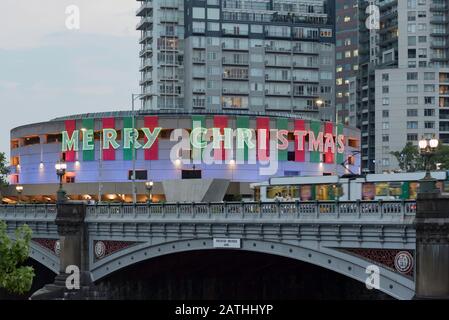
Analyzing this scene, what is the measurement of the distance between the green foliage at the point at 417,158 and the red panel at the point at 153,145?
52764 millimetres

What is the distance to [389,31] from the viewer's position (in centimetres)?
19875

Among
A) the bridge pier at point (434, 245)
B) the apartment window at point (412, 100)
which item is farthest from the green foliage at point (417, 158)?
the bridge pier at point (434, 245)

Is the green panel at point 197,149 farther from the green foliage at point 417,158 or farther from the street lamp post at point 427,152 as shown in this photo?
the street lamp post at point 427,152

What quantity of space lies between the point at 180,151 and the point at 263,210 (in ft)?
253

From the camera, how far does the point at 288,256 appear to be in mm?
45969

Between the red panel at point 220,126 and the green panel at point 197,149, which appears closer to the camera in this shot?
the green panel at point 197,149

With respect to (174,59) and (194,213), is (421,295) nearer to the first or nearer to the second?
(194,213)

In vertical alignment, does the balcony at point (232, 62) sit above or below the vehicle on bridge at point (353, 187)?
above

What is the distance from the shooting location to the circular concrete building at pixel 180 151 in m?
124

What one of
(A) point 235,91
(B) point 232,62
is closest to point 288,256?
(A) point 235,91

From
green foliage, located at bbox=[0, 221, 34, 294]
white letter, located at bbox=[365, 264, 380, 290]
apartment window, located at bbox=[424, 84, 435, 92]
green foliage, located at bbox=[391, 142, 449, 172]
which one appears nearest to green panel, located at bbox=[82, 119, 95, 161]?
green foliage, located at bbox=[391, 142, 449, 172]

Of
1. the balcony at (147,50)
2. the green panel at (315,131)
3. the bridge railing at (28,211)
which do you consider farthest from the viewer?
the balcony at (147,50)

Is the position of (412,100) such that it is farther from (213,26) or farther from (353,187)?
(353,187)
